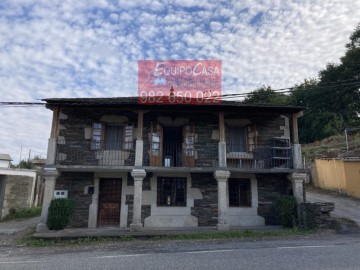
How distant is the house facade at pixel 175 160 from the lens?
517 inches

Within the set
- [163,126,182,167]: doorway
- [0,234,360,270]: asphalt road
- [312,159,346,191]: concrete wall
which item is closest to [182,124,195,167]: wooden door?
[163,126,182,167]: doorway

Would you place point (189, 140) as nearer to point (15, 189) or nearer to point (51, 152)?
point (51, 152)

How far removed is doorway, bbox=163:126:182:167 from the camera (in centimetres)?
1426

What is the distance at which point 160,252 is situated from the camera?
8.36m

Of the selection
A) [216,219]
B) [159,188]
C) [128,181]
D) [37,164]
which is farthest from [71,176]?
[37,164]

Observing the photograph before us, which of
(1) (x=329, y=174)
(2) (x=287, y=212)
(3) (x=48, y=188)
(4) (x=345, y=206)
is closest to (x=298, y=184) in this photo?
(2) (x=287, y=212)

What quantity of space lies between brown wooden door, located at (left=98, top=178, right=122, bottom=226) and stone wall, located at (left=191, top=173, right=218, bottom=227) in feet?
11.5

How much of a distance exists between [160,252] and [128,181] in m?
5.85

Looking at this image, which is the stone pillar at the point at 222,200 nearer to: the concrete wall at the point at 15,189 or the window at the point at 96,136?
the window at the point at 96,136

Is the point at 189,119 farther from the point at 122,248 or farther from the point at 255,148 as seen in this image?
the point at 122,248

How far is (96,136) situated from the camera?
549 inches

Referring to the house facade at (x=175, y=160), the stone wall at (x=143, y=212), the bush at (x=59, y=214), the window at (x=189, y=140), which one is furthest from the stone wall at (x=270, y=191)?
the bush at (x=59, y=214)

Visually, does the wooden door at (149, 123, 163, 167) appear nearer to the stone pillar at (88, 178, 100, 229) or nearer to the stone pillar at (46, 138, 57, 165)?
the stone pillar at (88, 178, 100, 229)

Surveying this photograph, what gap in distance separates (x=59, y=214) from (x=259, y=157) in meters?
9.17
